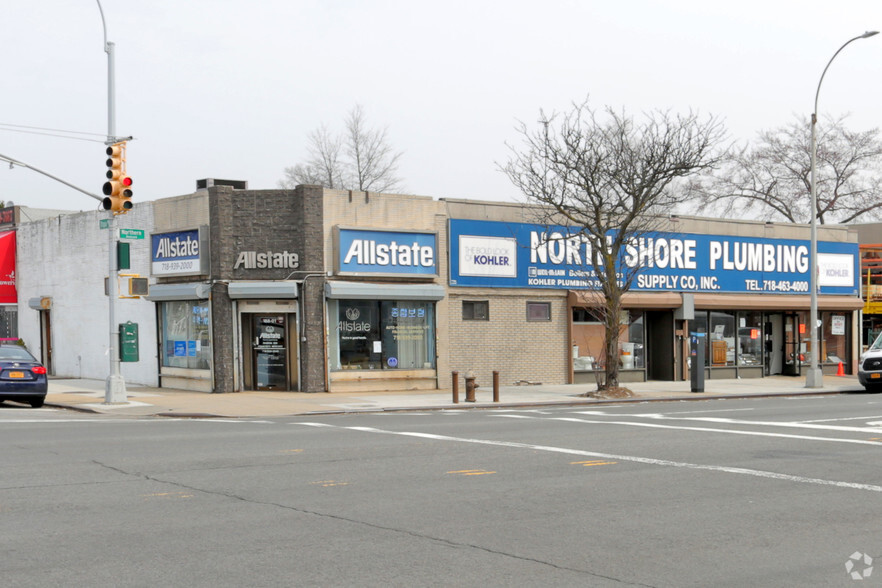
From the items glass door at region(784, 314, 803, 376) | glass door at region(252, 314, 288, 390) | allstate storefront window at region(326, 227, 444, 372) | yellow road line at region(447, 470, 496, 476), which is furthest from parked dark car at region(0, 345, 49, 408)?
glass door at region(784, 314, 803, 376)

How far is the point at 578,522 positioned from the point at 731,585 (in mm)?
2269

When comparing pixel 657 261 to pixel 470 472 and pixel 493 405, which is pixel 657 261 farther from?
pixel 470 472

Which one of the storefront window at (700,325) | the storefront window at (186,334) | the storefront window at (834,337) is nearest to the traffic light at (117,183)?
the storefront window at (186,334)

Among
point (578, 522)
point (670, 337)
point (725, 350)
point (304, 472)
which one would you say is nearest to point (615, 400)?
point (670, 337)

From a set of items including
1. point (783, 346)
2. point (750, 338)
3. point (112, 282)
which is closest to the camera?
point (112, 282)

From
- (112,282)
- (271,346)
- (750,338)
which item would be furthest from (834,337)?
(112,282)

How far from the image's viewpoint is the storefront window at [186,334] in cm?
2697

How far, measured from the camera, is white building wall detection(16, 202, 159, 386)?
29.2 meters

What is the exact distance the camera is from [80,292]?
32.1 meters

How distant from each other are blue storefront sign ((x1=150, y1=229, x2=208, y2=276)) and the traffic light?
4551mm

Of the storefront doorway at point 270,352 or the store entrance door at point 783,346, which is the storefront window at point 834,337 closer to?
the store entrance door at point 783,346

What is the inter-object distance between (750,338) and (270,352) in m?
18.4

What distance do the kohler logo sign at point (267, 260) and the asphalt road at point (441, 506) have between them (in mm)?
10010

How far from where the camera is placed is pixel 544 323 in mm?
30641
